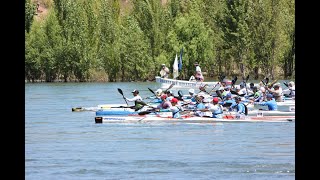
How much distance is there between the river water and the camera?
15765 mm

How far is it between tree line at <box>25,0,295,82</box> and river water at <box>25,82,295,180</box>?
48.2 metres

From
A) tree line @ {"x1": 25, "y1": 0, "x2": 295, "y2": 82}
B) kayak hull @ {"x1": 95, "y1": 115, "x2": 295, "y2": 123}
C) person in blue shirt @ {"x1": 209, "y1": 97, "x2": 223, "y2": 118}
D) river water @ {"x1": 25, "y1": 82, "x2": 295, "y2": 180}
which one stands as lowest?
river water @ {"x1": 25, "y1": 82, "x2": 295, "y2": 180}

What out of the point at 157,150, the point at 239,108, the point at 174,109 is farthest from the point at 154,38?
the point at 157,150

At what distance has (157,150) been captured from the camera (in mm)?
20625

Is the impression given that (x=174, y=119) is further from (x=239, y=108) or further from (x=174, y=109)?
(x=239, y=108)

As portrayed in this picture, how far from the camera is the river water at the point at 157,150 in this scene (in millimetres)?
15765

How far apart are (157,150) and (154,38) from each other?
61.3 meters

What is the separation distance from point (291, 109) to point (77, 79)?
184ft

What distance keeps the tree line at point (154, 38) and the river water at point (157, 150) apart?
48.2 meters

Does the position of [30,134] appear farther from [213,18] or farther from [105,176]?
[213,18]

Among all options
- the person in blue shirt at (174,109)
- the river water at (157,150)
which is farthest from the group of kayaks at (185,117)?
the river water at (157,150)

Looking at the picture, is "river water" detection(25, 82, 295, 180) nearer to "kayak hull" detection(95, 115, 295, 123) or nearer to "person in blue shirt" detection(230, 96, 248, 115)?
"kayak hull" detection(95, 115, 295, 123)

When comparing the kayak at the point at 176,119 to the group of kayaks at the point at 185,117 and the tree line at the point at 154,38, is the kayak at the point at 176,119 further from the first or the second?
the tree line at the point at 154,38

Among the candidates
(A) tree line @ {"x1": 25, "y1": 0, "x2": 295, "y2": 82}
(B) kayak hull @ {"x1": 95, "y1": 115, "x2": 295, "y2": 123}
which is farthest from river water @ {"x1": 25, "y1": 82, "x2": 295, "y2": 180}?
(A) tree line @ {"x1": 25, "y1": 0, "x2": 295, "y2": 82}
